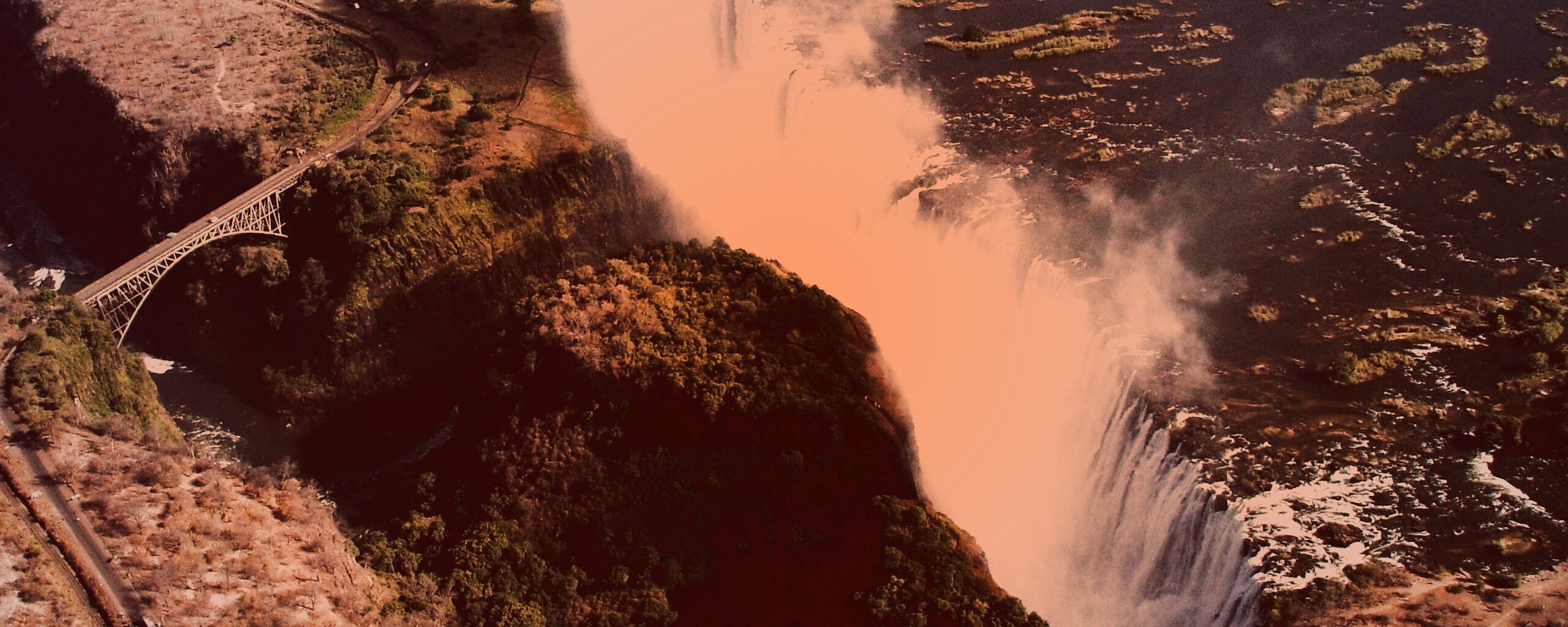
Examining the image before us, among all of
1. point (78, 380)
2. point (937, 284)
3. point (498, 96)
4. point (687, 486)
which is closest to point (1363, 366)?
point (937, 284)

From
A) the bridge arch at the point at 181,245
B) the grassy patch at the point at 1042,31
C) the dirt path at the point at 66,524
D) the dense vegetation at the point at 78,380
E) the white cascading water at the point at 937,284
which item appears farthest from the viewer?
the grassy patch at the point at 1042,31

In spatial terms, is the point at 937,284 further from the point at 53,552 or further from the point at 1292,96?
the point at 53,552

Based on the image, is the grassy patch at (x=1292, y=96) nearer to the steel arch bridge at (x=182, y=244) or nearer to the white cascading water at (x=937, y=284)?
the white cascading water at (x=937, y=284)

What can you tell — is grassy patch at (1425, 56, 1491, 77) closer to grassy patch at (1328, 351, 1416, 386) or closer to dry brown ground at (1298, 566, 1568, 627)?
grassy patch at (1328, 351, 1416, 386)

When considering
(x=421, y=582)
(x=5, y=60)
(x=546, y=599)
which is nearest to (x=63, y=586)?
(x=421, y=582)

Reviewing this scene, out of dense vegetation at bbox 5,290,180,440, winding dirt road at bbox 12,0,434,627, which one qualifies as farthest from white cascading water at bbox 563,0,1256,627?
dense vegetation at bbox 5,290,180,440

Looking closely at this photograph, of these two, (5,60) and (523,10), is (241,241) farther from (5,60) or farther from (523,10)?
(5,60)

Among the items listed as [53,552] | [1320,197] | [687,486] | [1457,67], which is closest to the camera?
[53,552]

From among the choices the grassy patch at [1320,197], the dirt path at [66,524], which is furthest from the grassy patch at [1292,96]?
the dirt path at [66,524]
